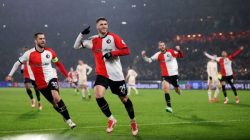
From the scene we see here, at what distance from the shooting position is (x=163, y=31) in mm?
59750

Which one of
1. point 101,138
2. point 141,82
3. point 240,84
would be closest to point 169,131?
point 101,138

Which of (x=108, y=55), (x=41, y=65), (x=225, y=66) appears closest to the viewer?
(x=108, y=55)

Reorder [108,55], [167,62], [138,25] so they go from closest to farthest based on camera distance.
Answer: [108,55] < [167,62] < [138,25]

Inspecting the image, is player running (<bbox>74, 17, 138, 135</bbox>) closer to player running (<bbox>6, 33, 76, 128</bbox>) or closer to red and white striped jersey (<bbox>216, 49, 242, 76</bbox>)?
player running (<bbox>6, 33, 76, 128</bbox>)

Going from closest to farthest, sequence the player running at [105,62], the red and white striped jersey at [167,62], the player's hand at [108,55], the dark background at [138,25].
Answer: the player's hand at [108,55]
the player running at [105,62]
the red and white striped jersey at [167,62]
the dark background at [138,25]

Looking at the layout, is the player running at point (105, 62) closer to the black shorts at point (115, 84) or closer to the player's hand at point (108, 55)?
the black shorts at point (115, 84)

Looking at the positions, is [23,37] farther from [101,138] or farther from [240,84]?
[101,138]

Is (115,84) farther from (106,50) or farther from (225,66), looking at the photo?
(225,66)

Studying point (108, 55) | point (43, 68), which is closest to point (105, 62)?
point (108, 55)

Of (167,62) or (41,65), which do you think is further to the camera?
(167,62)

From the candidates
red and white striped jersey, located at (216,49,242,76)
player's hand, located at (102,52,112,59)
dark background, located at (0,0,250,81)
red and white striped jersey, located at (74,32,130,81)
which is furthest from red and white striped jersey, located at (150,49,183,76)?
dark background, located at (0,0,250,81)

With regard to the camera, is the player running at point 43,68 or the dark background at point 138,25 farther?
the dark background at point 138,25

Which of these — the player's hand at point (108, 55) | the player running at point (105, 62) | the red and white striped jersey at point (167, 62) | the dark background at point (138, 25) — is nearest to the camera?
the player's hand at point (108, 55)

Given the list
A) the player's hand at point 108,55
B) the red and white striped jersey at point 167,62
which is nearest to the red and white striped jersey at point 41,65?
the player's hand at point 108,55
